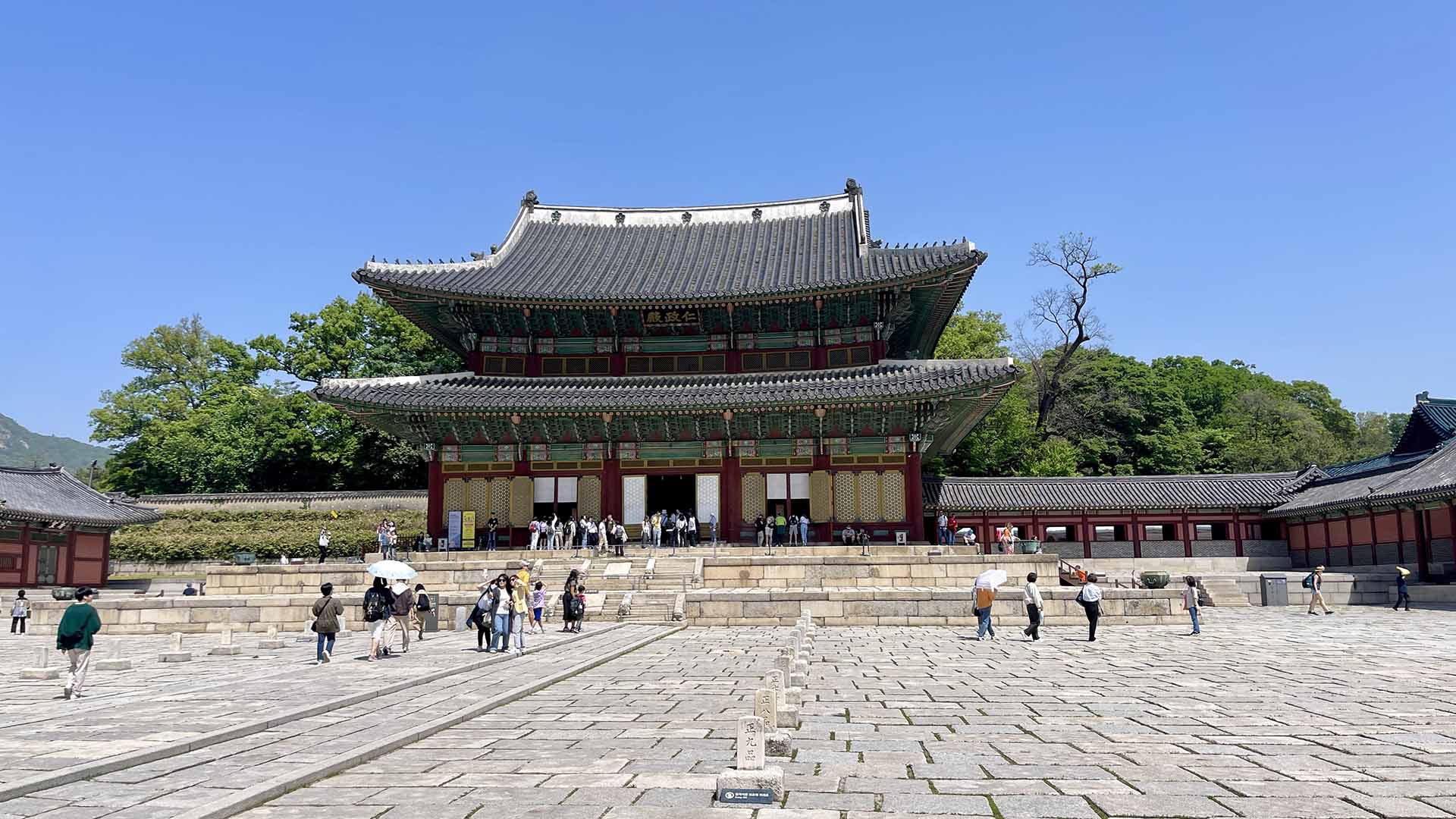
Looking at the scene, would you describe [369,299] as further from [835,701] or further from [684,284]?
[835,701]

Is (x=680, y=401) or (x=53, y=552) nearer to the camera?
(x=680, y=401)

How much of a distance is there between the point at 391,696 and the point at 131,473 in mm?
52822

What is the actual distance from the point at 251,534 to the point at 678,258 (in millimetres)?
24467

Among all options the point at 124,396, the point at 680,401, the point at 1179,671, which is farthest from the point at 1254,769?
the point at 124,396

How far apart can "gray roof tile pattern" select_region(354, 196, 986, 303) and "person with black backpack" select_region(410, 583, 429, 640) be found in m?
15.6

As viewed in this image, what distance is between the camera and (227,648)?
19125 mm

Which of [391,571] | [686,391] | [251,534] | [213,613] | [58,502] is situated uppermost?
[686,391]

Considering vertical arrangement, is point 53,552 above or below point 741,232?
below

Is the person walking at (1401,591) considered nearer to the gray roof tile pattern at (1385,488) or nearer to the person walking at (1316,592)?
the person walking at (1316,592)

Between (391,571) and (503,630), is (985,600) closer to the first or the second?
(503,630)

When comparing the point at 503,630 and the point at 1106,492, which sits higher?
the point at 1106,492

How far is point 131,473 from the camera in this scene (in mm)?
55719

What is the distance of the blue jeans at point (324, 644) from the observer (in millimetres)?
16641

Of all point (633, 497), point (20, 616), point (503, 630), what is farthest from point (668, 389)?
point (20, 616)
